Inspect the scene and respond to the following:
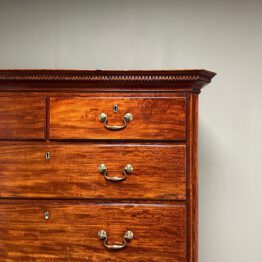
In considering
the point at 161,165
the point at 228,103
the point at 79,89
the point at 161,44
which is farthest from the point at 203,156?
the point at 79,89

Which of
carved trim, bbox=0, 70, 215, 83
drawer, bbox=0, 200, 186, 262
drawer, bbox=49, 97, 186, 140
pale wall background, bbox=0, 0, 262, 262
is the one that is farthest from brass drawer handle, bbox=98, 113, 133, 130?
pale wall background, bbox=0, 0, 262, 262

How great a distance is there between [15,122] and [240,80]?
44.5 inches

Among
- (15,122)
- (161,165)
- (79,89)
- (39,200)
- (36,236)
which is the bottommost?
(36,236)

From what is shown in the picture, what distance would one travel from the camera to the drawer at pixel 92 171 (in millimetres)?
1707

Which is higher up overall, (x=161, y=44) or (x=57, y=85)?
(x=161, y=44)

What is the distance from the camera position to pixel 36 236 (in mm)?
1725

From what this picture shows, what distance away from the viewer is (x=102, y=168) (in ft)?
5.62

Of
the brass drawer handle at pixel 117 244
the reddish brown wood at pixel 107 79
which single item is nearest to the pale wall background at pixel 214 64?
the reddish brown wood at pixel 107 79

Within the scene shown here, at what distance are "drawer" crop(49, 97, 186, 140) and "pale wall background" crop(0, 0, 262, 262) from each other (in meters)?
0.68

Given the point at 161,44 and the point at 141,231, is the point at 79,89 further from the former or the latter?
the point at 161,44

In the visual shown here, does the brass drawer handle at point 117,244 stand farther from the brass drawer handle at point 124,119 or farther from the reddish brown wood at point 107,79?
the reddish brown wood at point 107,79

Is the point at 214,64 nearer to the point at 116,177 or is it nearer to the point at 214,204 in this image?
the point at 214,204

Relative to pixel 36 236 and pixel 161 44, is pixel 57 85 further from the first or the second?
pixel 161 44

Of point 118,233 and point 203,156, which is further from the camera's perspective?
point 203,156
